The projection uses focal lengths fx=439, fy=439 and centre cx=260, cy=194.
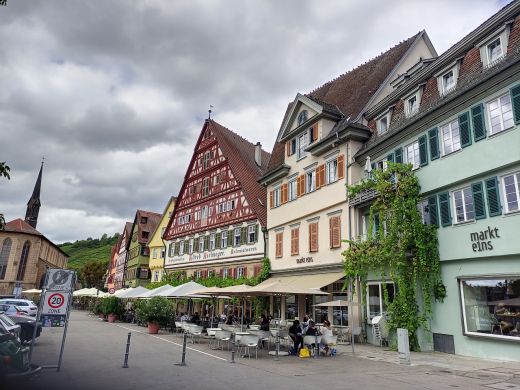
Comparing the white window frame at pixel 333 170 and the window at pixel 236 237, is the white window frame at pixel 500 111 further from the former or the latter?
the window at pixel 236 237

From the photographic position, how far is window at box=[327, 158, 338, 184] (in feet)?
81.6

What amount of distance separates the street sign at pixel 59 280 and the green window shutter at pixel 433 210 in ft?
45.8

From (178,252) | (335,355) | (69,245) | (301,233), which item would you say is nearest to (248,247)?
(301,233)

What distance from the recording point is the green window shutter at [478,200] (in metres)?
16.0

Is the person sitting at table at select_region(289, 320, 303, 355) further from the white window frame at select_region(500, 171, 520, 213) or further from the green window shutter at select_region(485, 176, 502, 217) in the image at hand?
the white window frame at select_region(500, 171, 520, 213)

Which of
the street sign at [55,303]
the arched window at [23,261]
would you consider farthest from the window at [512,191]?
the arched window at [23,261]

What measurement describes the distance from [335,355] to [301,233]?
1126 cm

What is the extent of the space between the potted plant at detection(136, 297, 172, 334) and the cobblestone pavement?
8.18 meters

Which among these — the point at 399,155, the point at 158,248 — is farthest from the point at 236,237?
the point at 158,248

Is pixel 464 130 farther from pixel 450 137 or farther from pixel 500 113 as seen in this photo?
pixel 500 113

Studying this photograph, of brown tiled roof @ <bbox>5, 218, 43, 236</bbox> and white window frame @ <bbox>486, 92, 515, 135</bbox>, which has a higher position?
brown tiled roof @ <bbox>5, 218, 43, 236</bbox>

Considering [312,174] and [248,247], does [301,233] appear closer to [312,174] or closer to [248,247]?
[312,174]

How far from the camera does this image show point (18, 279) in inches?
3147

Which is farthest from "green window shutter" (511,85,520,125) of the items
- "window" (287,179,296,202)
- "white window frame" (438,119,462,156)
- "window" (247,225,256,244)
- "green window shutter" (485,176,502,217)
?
"window" (247,225,256,244)
